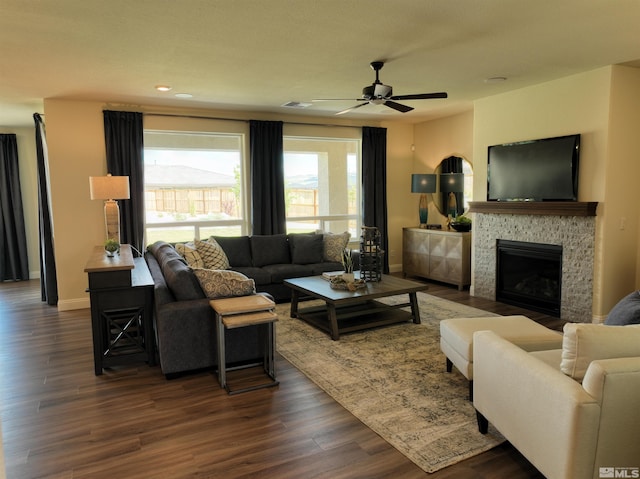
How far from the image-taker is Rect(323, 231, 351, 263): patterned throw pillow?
6.54 m

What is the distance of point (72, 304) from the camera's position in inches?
229

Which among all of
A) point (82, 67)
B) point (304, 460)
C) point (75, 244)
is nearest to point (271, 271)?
point (75, 244)

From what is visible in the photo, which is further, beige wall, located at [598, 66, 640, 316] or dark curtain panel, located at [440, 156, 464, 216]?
dark curtain panel, located at [440, 156, 464, 216]

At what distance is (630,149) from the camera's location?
4.78m

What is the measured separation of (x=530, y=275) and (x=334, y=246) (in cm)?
265

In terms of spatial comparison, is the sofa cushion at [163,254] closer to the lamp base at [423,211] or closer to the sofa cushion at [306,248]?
the sofa cushion at [306,248]

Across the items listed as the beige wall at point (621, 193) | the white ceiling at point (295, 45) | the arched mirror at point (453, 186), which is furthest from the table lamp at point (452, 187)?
the beige wall at point (621, 193)

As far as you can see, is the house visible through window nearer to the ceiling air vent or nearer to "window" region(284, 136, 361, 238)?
"window" region(284, 136, 361, 238)

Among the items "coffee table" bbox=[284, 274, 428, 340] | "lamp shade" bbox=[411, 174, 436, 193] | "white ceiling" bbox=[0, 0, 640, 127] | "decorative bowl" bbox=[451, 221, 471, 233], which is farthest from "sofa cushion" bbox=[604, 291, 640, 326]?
"lamp shade" bbox=[411, 174, 436, 193]

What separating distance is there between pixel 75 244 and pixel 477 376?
5268 millimetres

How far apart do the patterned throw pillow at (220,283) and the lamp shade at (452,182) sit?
4600 millimetres

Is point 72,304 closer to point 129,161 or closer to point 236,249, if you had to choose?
point 129,161

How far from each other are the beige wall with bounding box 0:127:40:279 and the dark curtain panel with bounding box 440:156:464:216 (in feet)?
23.0

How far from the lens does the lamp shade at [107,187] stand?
4891 millimetres
